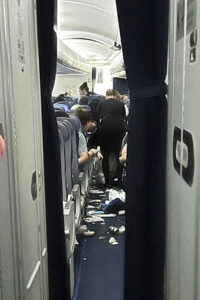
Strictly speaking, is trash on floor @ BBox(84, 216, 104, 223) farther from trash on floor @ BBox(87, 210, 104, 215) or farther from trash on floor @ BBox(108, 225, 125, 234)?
trash on floor @ BBox(108, 225, 125, 234)

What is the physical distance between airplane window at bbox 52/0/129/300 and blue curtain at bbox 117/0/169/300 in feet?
1.50

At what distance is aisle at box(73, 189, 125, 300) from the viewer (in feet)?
10.9

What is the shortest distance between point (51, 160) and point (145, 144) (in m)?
0.67

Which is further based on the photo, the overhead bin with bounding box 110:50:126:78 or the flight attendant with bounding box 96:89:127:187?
the overhead bin with bounding box 110:50:126:78

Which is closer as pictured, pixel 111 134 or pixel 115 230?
pixel 115 230

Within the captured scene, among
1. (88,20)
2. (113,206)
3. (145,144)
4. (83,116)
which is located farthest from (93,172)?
(145,144)

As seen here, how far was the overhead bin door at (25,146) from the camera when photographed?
5.02ft

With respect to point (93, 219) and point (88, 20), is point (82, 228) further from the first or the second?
point (88, 20)

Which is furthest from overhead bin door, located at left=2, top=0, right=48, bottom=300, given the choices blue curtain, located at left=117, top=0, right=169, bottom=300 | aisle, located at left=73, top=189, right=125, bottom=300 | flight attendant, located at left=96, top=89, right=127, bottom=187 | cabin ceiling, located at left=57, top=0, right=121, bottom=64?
cabin ceiling, located at left=57, top=0, right=121, bottom=64

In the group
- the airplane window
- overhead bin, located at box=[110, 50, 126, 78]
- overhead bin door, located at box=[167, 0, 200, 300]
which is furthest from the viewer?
overhead bin, located at box=[110, 50, 126, 78]

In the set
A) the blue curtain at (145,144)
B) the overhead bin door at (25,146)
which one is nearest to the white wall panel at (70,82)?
the blue curtain at (145,144)

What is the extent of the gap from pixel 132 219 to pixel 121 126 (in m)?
4.25

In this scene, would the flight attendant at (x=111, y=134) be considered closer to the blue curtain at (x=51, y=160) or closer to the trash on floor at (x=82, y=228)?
the trash on floor at (x=82, y=228)

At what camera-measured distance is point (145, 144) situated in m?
2.31
